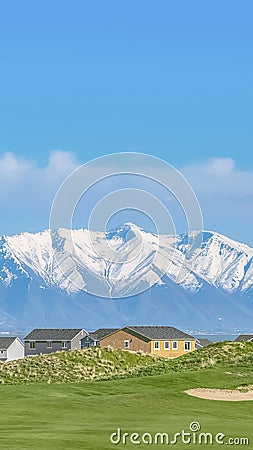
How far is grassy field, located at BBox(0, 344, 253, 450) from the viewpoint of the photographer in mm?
31938

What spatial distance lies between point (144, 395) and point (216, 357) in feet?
85.9

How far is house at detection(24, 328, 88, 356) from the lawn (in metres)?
128

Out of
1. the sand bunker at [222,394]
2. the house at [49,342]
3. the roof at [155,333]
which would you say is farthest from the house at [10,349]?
the sand bunker at [222,394]

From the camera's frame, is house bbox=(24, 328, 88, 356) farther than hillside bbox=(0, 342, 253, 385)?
Yes

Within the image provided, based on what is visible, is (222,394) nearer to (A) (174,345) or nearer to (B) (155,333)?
(A) (174,345)

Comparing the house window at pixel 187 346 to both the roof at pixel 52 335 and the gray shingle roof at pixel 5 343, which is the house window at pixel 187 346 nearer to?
the roof at pixel 52 335

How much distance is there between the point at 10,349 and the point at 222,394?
147220 mm

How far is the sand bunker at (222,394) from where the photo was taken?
4841 centimetres

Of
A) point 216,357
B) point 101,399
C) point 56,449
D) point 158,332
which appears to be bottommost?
point 56,449

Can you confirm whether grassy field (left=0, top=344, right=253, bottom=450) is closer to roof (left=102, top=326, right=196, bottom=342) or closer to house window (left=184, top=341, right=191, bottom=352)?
roof (left=102, top=326, right=196, bottom=342)

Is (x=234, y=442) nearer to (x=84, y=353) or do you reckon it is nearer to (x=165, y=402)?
(x=165, y=402)

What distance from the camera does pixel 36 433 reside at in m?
A: 33.1

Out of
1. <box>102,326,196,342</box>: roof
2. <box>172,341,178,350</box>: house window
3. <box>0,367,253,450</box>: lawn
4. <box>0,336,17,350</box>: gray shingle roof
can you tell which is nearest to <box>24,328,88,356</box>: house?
<box>0,336,17,350</box>: gray shingle roof

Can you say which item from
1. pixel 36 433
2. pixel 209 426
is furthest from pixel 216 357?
pixel 36 433
